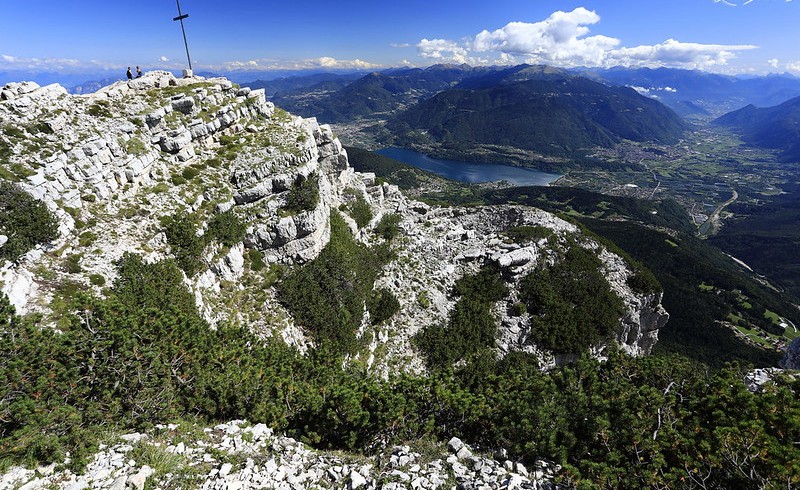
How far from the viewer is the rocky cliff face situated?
3512cm

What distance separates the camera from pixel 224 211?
47.5 m

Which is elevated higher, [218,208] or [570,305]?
[218,208]

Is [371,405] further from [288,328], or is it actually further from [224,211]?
[224,211]

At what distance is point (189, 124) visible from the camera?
54.8m

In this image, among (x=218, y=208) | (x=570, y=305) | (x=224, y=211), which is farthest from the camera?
(x=570, y=305)

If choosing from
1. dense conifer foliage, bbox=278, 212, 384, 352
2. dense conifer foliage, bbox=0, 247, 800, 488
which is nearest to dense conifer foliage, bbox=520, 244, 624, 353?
dense conifer foliage, bbox=278, 212, 384, 352

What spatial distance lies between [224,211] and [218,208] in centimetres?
83

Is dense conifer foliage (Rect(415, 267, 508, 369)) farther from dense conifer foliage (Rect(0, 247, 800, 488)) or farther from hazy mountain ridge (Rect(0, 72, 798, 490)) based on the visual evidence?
dense conifer foliage (Rect(0, 247, 800, 488))

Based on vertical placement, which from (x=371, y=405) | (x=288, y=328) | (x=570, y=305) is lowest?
(x=570, y=305)

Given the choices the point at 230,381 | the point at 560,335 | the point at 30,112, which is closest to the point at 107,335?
the point at 230,381

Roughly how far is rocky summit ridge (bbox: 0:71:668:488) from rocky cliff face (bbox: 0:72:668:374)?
18 centimetres

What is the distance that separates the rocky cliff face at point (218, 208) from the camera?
→ 3512 centimetres

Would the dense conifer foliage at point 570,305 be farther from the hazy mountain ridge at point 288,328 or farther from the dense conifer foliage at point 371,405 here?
the dense conifer foliage at point 371,405

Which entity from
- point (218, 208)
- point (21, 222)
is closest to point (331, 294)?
point (218, 208)
